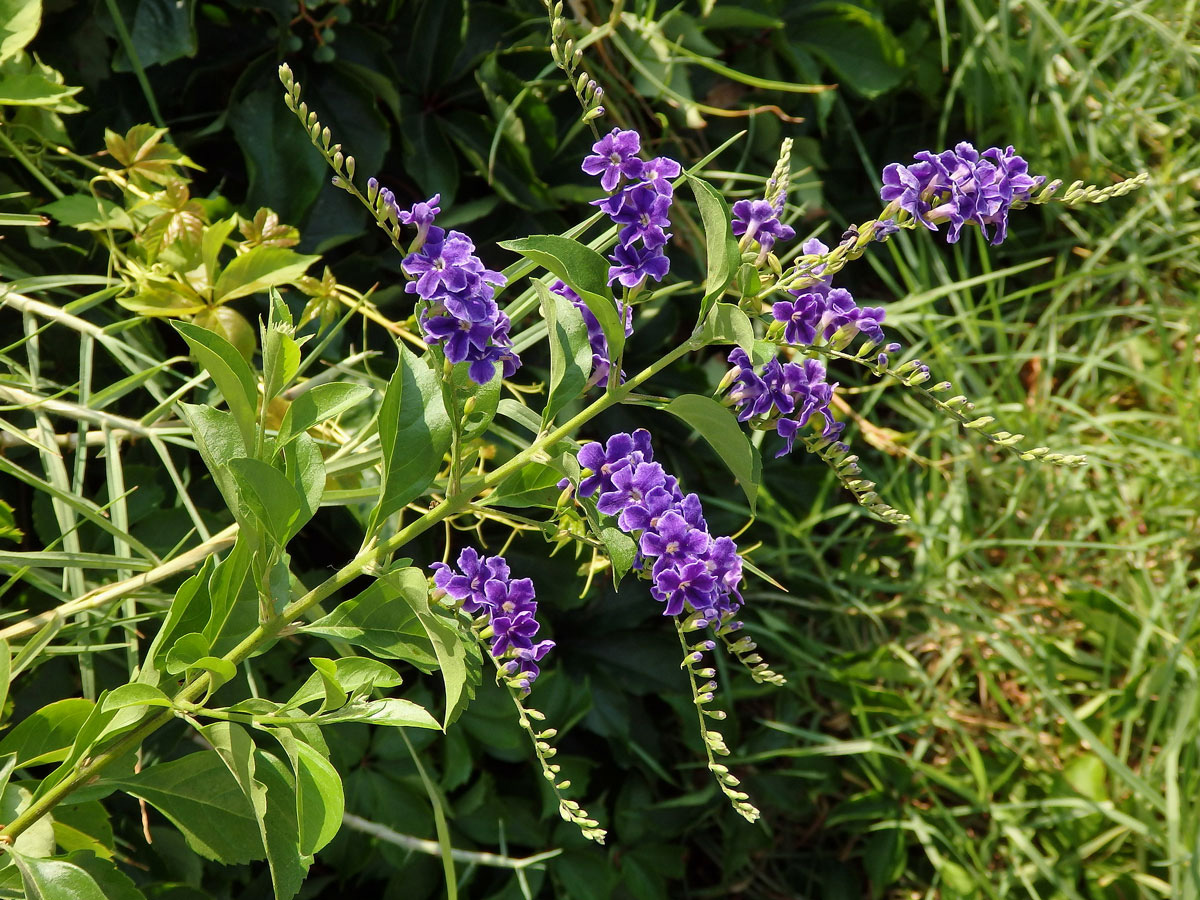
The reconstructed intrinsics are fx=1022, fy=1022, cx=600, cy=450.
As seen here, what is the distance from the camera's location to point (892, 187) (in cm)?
73

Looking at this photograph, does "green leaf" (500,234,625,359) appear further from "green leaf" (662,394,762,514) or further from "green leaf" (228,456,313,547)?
"green leaf" (228,456,313,547)

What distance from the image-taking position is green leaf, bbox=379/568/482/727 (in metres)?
0.61

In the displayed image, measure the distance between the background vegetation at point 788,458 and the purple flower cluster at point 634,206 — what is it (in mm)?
385

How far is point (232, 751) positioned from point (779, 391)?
1.39 ft

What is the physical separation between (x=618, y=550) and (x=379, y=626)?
0.18 metres

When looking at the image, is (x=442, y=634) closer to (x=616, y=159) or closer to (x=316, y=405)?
(x=316, y=405)

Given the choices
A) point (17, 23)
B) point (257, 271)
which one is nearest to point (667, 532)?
point (257, 271)

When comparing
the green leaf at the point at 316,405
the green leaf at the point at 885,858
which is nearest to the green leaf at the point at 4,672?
the green leaf at the point at 316,405

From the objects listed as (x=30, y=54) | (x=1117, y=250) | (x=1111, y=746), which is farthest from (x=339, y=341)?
(x=1117, y=250)

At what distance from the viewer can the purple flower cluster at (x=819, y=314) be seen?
0.70 meters

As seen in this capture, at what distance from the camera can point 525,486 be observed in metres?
0.70

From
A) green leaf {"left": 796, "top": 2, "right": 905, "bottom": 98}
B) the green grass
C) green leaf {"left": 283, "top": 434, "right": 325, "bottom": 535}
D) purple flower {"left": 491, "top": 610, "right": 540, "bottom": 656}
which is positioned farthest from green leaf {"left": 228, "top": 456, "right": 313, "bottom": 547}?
green leaf {"left": 796, "top": 2, "right": 905, "bottom": 98}

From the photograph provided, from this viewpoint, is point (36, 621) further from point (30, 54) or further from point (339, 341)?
point (30, 54)

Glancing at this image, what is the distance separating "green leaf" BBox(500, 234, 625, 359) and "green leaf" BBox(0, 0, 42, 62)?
0.71m
